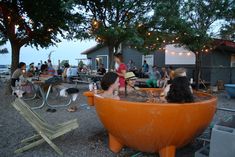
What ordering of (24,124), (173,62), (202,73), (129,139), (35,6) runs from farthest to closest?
(173,62)
(202,73)
(35,6)
(24,124)
(129,139)

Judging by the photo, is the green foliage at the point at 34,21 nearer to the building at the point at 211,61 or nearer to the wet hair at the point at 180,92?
the wet hair at the point at 180,92

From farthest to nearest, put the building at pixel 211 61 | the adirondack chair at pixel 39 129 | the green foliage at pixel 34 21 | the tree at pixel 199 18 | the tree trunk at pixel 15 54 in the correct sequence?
the building at pixel 211 61 → the tree at pixel 199 18 → the tree trunk at pixel 15 54 → the green foliage at pixel 34 21 → the adirondack chair at pixel 39 129

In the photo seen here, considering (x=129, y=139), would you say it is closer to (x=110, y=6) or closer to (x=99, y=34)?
(x=99, y=34)

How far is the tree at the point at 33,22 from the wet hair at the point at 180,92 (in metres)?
5.96

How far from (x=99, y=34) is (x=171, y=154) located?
6.84 metres

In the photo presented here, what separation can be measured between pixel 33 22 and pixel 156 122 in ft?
27.5

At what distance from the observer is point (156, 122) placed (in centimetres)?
337

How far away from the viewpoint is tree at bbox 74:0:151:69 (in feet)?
32.5

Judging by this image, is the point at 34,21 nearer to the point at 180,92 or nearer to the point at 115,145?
the point at 115,145

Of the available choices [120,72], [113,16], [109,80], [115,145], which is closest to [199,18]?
[113,16]

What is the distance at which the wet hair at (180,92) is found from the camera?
3.76 m

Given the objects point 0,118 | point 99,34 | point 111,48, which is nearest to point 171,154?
point 0,118

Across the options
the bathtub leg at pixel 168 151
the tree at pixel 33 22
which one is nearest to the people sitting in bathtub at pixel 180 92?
the bathtub leg at pixel 168 151

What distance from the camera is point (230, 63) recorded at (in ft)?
57.8
